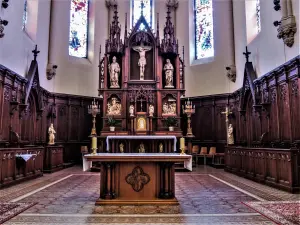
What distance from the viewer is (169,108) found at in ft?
47.5

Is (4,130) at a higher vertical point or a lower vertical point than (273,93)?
lower

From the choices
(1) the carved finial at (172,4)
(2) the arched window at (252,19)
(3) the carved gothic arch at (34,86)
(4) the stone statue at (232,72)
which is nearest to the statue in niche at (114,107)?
(3) the carved gothic arch at (34,86)

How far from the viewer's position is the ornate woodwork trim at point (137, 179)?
5902mm

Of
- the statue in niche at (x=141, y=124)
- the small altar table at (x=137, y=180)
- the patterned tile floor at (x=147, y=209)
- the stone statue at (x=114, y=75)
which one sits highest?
the stone statue at (x=114, y=75)

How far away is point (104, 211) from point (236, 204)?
106 inches

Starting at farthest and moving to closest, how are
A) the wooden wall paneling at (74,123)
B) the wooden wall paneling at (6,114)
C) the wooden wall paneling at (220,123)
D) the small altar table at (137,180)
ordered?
the wooden wall paneling at (74,123), the wooden wall paneling at (220,123), the wooden wall paneling at (6,114), the small altar table at (137,180)

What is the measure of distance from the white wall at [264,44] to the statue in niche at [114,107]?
6.17 m

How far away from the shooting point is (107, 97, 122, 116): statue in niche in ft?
46.8

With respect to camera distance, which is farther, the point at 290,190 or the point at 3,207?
the point at 290,190

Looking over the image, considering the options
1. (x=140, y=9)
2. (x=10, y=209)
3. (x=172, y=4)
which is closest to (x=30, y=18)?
(x=140, y=9)

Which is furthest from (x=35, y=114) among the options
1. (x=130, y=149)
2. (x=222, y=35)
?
(x=222, y=35)

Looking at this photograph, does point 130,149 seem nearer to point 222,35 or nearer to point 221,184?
point 221,184

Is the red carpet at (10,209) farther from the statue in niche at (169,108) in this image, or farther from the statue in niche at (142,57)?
the statue in niche at (142,57)

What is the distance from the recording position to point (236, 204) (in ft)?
19.1
